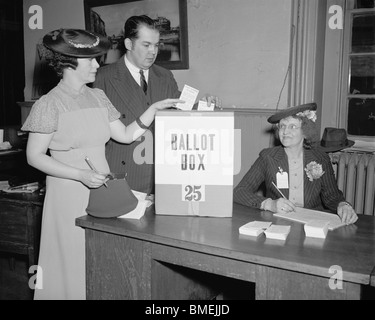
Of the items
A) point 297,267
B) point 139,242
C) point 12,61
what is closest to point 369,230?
point 297,267

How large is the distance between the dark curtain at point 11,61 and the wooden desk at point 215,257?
522cm

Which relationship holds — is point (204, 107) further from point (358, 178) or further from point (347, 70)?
point (347, 70)

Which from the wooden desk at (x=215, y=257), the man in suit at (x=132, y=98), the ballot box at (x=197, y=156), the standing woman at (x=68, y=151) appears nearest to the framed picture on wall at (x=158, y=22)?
the man in suit at (x=132, y=98)

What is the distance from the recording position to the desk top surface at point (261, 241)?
5.35 feet

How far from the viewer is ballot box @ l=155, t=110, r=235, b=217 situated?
2115 millimetres

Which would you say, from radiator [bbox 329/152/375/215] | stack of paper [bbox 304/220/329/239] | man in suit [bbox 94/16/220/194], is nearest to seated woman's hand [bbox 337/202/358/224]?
stack of paper [bbox 304/220/329/239]

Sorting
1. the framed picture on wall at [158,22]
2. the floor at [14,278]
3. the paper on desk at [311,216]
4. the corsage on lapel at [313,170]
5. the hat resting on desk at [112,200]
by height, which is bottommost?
the floor at [14,278]

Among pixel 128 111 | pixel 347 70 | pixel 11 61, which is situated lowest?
pixel 128 111

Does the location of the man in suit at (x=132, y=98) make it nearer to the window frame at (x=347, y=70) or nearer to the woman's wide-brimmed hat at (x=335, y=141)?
the woman's wide-brimmed hat at (x=335, y=141)

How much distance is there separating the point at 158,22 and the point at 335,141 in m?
1.87

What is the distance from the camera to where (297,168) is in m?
2.75

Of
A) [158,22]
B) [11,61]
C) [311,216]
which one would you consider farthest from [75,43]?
[11,61]

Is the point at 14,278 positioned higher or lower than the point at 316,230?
lower

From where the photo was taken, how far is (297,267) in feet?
5.35
